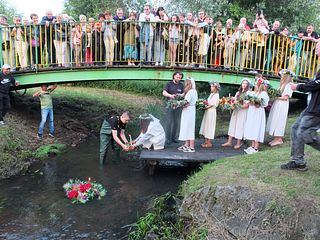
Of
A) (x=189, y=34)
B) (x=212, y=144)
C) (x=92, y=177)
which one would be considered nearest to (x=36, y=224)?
(x=92, y=177)

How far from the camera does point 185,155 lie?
29.3 feet

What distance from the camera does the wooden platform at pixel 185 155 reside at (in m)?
8.67

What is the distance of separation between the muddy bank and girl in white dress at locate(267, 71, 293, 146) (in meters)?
5.63

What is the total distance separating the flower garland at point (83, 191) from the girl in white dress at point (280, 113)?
4491 mm

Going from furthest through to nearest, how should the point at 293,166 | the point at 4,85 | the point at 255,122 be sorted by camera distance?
the point at 4,85 < the point at 255,122 < the point at 293,166

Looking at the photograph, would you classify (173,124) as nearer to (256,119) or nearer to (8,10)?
(256,119)

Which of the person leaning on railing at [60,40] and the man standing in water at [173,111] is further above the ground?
the person leaning on railing at [60,40]

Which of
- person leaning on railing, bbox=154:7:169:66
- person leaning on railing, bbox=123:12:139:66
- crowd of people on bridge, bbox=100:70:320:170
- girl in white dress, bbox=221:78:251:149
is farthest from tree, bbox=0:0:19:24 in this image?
girl in white dress, bbox=221:78:251:149

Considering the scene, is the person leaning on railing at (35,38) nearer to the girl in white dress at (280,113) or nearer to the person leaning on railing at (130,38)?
the person leaning on railing at (130,38)

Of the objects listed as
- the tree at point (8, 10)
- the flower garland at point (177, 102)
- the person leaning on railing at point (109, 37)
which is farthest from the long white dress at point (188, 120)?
the tree at point (8, 10)

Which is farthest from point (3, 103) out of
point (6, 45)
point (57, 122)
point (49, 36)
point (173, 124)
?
point (173, 124)

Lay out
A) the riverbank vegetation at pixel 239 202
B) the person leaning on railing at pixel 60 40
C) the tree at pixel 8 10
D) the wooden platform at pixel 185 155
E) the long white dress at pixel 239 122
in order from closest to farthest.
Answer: the riverbank vegetation at pixel 239 202, the wooden platform at pixel 185 155, the long white dress at pixel 239 122, the person leaning on railing at pixel 60 40, the tree at pixel 8 10

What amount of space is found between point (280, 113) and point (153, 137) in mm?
3179

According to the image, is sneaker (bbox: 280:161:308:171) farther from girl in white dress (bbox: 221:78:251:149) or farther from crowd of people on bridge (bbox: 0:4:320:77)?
crowd of people on bridge (bbox: 0:4:320:77)
